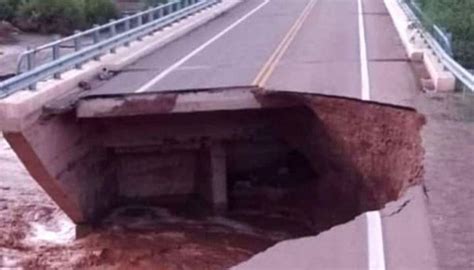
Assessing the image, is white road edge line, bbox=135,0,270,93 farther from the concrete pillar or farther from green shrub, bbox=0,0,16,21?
green shrub, bbox=0,0,16,21

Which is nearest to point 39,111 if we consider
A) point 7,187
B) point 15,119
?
point 15,119

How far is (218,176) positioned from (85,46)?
189 inches

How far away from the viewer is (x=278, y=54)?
2983cm

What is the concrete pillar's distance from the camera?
2484 centimetres

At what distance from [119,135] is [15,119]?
4.92 meters

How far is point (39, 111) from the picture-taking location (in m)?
20.2

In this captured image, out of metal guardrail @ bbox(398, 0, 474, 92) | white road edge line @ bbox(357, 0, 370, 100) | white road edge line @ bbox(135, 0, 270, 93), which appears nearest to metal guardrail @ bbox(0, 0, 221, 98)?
white road edge line @ bbox(135, 0, 270, 93)

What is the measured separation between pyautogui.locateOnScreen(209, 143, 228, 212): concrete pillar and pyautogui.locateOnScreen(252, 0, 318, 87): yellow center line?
194cm

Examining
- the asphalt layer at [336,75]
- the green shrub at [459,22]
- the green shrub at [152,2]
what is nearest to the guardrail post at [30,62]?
the asphalt layer at [336,75]

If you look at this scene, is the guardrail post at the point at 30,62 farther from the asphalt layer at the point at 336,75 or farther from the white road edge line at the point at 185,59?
the white road edge line at the point at 185,59

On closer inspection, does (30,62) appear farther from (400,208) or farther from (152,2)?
(152,2)

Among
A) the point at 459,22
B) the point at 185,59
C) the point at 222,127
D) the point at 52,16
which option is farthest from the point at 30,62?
the point at 52,16

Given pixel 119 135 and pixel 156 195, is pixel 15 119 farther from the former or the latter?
pixel 156 195

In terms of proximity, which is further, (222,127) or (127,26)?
(127,26)
